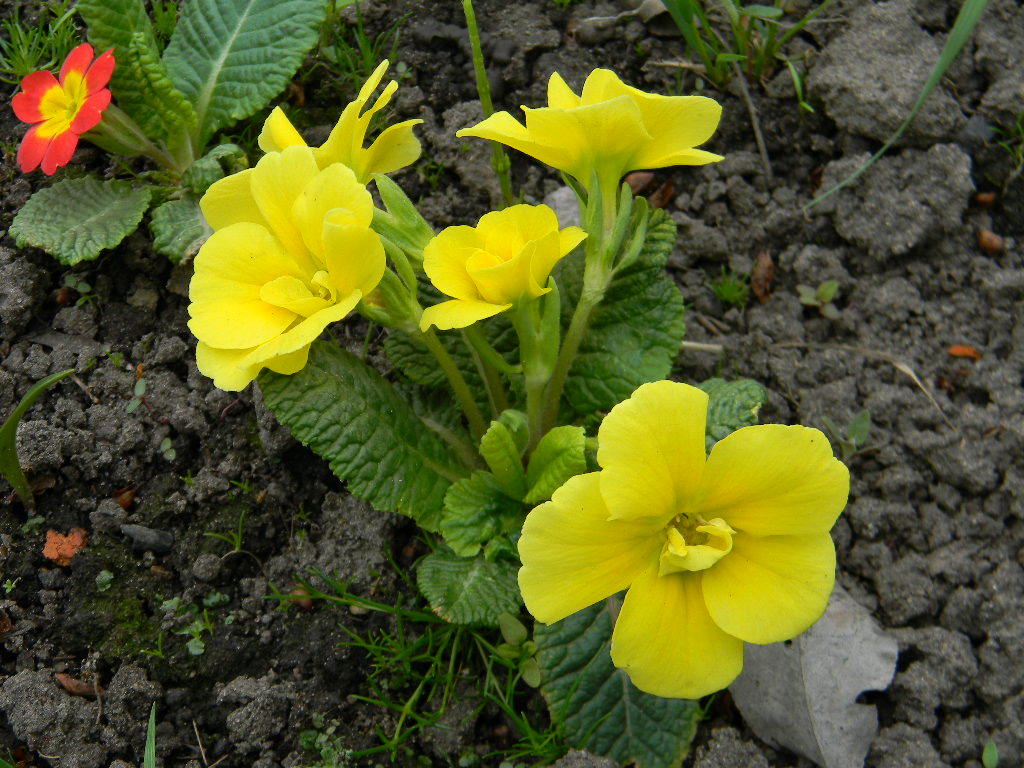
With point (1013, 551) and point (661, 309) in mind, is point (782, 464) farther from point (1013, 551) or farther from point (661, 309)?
point (1013, 551)

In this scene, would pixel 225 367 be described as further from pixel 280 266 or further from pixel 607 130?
pixel 607 130

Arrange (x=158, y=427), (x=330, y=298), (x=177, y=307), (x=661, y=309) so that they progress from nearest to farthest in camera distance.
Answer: (x=330, y=298)
(x=661, y=309)
(x=158, y=427)
(x=177, y=307)

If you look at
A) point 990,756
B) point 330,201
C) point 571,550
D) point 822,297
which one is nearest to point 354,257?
point 330,201

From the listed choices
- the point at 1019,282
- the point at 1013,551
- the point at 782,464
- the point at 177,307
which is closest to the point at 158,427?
the point at 177,307

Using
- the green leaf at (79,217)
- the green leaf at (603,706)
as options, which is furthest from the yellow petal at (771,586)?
the green leaf at (79,217)

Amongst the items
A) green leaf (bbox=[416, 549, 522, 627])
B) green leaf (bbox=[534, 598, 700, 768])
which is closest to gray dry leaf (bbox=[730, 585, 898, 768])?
green leaf (bbox=[534, 598, 700, 768])

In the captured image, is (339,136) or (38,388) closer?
(339,136)
